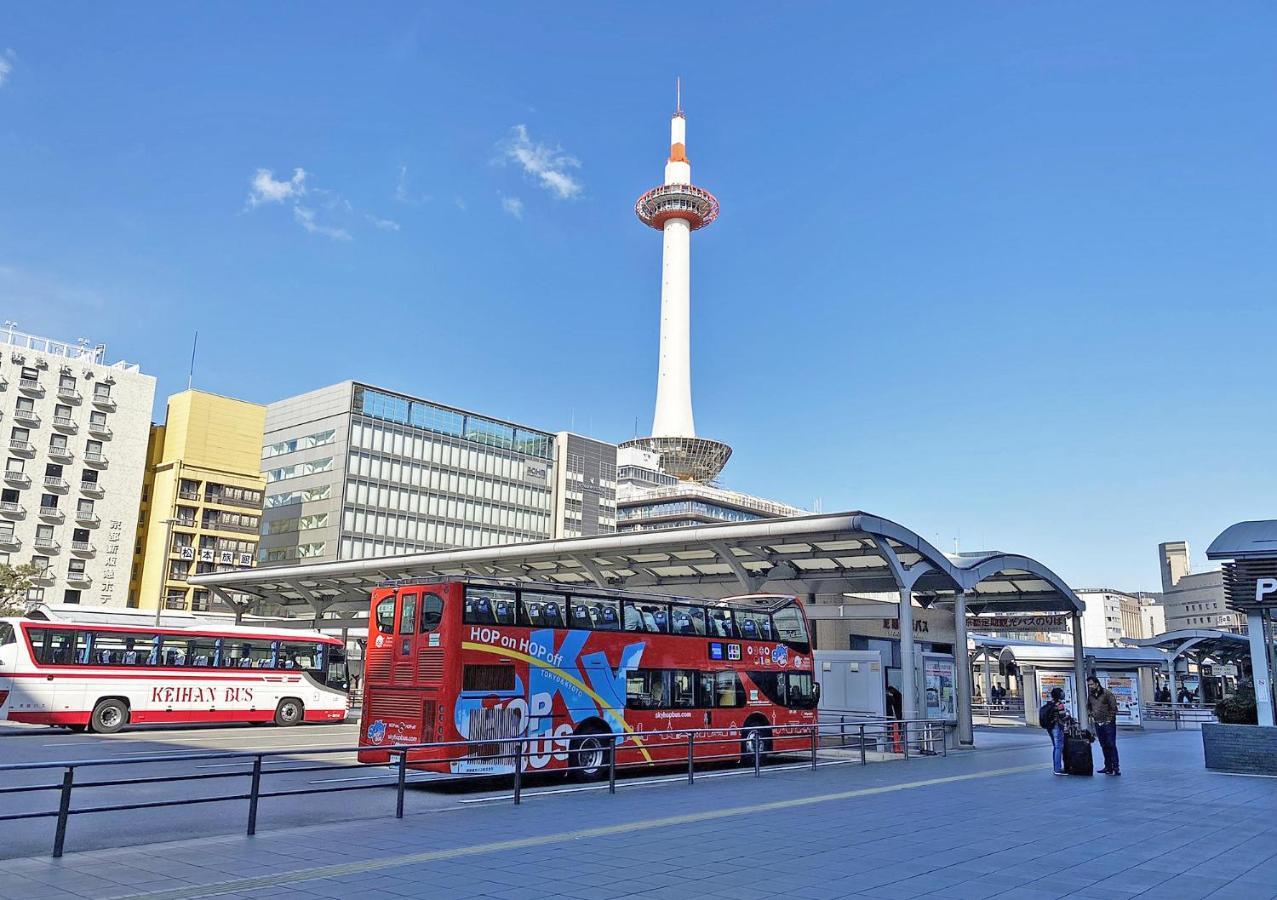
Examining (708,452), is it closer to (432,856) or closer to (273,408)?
(273,408)

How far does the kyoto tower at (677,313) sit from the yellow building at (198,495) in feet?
145

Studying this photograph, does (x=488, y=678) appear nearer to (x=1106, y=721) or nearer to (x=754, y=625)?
(x=754, y=625)

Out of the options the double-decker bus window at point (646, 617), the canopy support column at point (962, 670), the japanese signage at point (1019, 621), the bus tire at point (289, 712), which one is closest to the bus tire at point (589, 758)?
the double-decker bus window at point (646, 617)

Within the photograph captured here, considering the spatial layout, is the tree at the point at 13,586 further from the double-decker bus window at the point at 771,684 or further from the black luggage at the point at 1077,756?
the black luggage at the point at 1077,756

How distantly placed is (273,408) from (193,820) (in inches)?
3205

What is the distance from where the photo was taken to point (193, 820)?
12094mm

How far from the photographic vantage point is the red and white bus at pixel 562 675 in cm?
1526

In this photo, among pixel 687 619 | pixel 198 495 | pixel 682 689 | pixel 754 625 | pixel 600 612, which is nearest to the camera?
pixel 600 612

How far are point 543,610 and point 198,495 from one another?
70112mm

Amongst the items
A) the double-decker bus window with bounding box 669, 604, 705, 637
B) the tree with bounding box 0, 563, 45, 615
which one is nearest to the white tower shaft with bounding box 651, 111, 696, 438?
the tree with bounding box 0, 563, 45, 615

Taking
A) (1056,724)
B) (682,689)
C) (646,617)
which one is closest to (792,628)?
(682,689)

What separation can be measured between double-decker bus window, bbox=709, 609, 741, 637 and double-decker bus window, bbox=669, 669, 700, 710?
108 cm

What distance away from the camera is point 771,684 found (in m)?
20.5

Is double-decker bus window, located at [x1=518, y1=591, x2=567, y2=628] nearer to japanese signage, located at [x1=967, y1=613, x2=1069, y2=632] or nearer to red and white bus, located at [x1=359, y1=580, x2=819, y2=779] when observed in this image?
red and white bus, located at [x1=359, y1=580, x2=819, y2=779]
